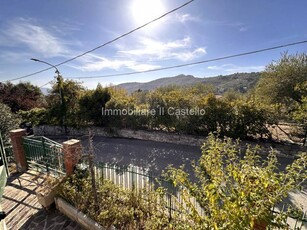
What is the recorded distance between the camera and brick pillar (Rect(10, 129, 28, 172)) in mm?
6449

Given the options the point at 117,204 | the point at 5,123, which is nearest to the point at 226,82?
the point at 5,123

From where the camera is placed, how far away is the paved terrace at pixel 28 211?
4285 millimetres

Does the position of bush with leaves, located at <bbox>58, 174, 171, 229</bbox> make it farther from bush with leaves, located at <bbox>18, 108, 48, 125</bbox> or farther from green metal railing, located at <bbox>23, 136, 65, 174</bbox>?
bush with leaves, located at <bbox>18, 108, 48, 125</bbox>

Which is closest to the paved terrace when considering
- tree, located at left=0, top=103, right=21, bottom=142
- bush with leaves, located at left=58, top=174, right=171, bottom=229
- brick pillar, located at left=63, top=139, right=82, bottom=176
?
bush with leaves, located at left=58, top=174, right=171, bottom=229

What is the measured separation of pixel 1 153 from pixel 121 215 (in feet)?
10.00

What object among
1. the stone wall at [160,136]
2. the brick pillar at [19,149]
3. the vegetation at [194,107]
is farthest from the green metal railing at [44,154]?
the stone wall at [160,136]

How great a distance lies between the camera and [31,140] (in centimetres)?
623

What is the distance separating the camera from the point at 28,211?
15.6ft

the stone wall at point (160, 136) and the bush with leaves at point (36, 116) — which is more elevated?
the bush with leaves at point (36, 116)

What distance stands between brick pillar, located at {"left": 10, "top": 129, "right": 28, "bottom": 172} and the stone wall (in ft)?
20.3

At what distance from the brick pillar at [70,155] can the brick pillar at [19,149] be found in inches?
110

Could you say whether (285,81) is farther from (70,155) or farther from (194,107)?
(70,155)

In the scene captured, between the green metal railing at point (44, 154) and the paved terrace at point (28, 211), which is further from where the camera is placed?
the green metal railing at point (44, 154)

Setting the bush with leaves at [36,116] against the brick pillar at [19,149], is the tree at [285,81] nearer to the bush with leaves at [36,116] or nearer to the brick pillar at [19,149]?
the brick pillar at [19,149]
